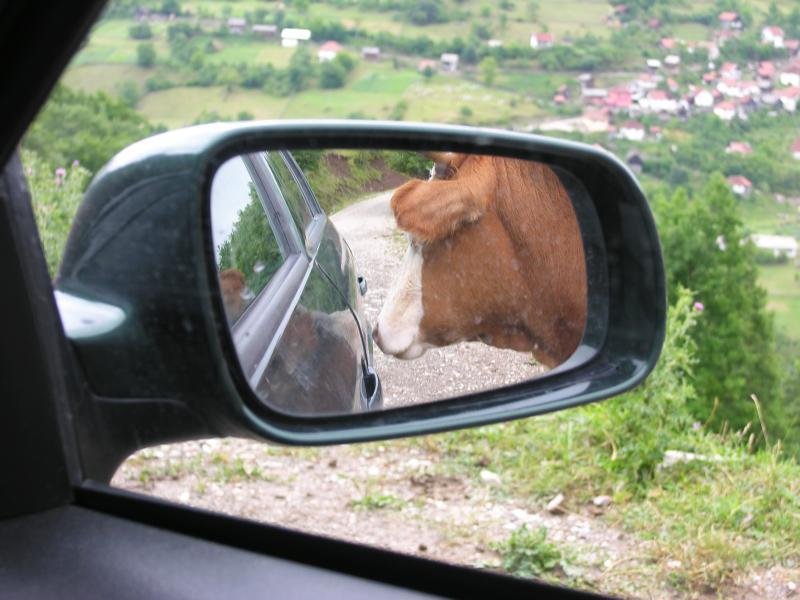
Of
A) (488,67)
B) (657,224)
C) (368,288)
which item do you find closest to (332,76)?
(488,67)

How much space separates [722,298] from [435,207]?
1.77 meters

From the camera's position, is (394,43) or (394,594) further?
(394,43)

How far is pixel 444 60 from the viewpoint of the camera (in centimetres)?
319

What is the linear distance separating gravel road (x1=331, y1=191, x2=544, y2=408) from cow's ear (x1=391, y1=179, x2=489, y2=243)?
3 centimetres

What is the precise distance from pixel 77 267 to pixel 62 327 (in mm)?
106

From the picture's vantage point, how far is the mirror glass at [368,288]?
1.69 metres

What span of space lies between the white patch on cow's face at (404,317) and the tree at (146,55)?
1080 mm

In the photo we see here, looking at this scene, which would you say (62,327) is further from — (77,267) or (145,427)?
(145,427)

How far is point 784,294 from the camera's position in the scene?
298 centimetres

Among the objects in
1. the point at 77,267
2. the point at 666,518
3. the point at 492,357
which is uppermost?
the point at 77,267

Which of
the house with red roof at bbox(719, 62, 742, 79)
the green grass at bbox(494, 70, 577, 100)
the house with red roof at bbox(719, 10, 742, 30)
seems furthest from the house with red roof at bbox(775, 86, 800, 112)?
the green grass at bbox(494, 70, 577, 100)

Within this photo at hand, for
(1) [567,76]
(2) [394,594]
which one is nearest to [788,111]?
(1) [567,76]

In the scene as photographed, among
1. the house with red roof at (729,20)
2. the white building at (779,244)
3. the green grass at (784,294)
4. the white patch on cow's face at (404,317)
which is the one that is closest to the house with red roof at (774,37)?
the house with red roof at (729,20)

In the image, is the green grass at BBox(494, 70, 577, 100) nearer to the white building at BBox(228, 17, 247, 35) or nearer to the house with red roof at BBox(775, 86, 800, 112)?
the house with red roof at BBox(775, 86, 800, 112)
